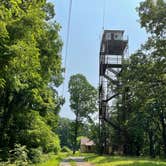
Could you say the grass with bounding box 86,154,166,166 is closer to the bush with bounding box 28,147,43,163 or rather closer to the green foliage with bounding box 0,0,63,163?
the bush with bounding box 28,147,43,163

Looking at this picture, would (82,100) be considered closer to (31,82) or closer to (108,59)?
(108,59)

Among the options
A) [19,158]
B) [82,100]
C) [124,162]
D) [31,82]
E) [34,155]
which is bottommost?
[19,158]

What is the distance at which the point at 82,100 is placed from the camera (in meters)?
72.5

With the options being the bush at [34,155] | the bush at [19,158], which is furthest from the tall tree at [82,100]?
the bush at [19,158]

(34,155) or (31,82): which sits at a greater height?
(31,82)

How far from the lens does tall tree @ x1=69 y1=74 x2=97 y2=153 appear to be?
7238 cm

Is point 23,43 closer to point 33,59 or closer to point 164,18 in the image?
point 33,59

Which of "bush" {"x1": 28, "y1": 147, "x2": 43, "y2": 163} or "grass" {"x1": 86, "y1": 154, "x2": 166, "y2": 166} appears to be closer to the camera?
"grass" {"x1": 86, "y1": 154, "x2": 166, "y2": 166}

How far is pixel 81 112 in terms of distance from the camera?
72500 mm

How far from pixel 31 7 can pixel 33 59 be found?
258cm

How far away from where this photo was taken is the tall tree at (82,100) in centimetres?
7238

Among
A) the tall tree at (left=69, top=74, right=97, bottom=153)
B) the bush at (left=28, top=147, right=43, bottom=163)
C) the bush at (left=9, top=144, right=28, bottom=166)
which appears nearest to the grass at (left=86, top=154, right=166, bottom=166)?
the bush at (left=28, top=147, right=43, bottom=163)

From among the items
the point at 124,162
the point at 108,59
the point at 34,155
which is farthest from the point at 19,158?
the point at 108,59

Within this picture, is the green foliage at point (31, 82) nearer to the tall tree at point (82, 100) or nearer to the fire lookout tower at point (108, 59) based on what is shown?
the fire lookout tower at point (108, 59)
